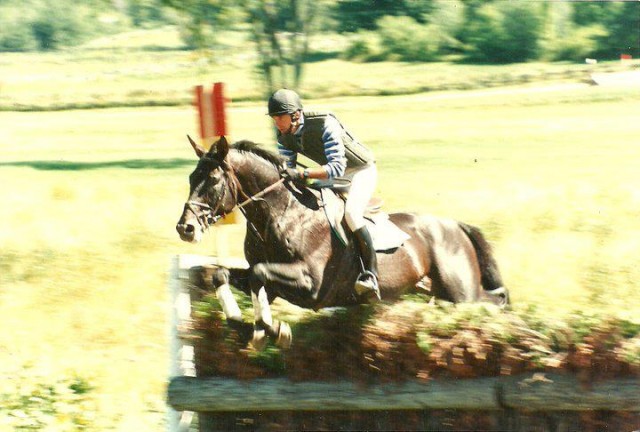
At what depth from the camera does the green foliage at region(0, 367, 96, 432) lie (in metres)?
7.46

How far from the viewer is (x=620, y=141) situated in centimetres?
1471

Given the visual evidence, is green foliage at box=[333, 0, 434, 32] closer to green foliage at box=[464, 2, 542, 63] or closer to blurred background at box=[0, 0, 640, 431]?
blurred background at box=[0, 0, 640, 431]

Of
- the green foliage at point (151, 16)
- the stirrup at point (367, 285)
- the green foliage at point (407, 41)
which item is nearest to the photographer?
the stirrup at point (367, 285)

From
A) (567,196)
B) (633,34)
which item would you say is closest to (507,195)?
(567,196)

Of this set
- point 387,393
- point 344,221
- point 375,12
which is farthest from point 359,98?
point 387,393

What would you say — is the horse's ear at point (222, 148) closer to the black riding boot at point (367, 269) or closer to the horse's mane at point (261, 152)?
the horse's mane at point (261, 152)

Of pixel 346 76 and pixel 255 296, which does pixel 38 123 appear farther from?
pixel 255 296

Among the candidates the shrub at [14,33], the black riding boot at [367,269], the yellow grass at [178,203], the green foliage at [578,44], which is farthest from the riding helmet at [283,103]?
the shrub at [14,33]

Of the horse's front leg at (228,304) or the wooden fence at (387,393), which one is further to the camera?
the horse's front leg at (228,304)

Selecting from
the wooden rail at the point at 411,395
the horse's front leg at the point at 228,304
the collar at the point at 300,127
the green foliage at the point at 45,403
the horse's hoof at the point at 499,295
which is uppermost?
the collar at the point at 300,127

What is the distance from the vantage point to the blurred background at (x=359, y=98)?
42.4 feet

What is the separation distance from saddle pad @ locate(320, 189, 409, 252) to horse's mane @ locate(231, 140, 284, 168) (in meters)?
0.42

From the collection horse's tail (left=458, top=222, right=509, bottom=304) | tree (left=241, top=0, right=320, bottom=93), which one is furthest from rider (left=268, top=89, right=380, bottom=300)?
tree (left=241, top=0, right=320, bottom=93)

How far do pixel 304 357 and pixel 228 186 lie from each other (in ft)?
3.92
